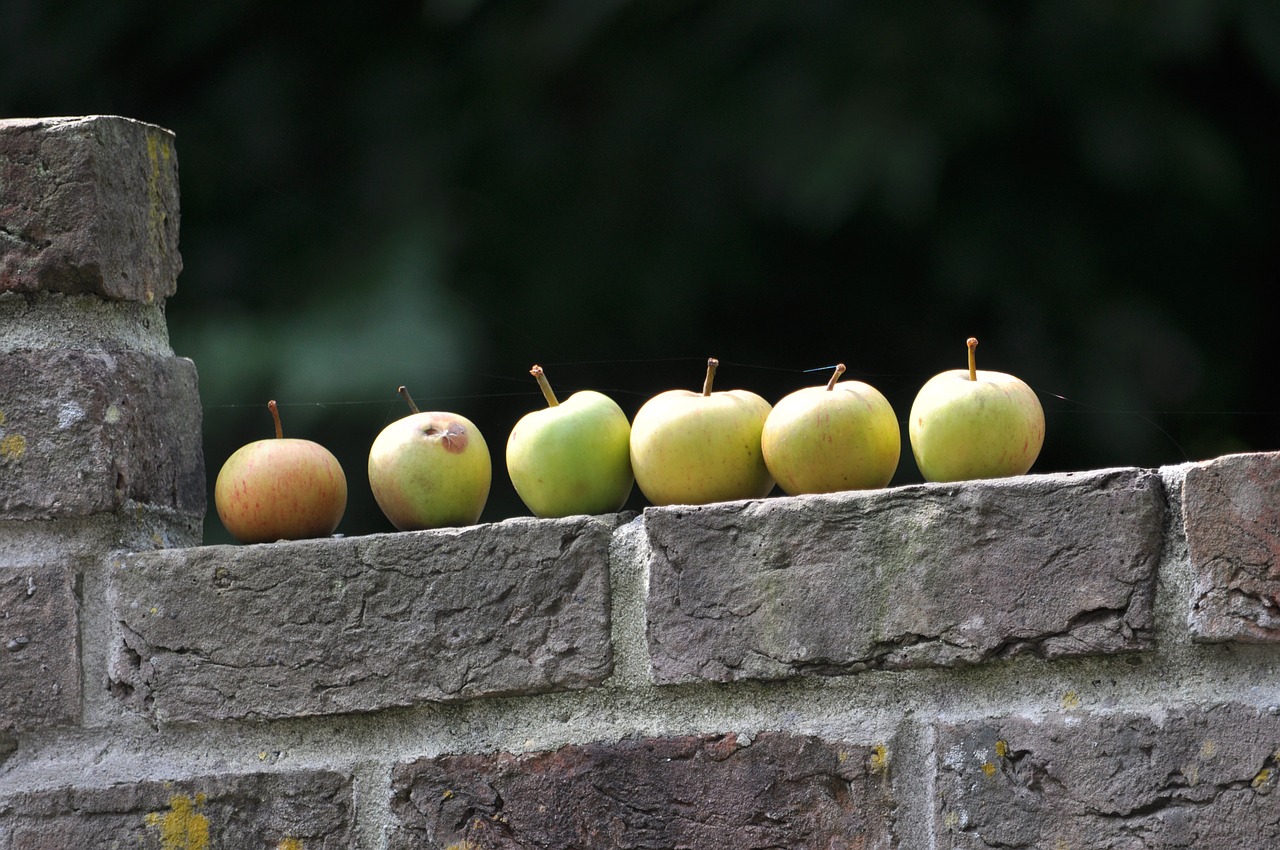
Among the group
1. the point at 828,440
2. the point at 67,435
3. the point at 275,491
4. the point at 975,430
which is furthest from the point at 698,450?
the point at 67,435

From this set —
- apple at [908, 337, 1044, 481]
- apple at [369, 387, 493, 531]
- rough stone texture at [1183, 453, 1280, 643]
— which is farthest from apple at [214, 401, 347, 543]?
rough stone texture at [1183, 453, 1280, 643]

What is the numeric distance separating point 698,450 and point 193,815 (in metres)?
0.46

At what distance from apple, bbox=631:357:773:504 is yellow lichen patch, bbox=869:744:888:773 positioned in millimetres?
240

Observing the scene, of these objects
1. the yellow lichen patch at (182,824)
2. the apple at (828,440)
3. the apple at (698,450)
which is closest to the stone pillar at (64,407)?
the yellow lichen patch at (182,824)

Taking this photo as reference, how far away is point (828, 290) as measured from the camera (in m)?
3.69

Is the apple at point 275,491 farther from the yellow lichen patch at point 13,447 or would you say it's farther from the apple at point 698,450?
the apple at point 698,450

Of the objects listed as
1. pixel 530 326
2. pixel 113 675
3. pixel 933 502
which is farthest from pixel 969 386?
pixel 530 326

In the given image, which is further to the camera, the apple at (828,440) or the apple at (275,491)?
the apple at (275,491)

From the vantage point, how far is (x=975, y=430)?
1.10 metres

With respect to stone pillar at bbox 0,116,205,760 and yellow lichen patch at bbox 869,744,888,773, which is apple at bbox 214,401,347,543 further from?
yellow lichen patch at bbox 869,744,888,773

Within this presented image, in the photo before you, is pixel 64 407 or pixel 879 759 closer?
pixel 879 759

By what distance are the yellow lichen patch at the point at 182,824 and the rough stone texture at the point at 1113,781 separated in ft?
1.74

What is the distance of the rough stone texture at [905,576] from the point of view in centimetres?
94

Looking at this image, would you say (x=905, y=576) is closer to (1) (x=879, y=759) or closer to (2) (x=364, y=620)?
(1) (x=879, y=759)
